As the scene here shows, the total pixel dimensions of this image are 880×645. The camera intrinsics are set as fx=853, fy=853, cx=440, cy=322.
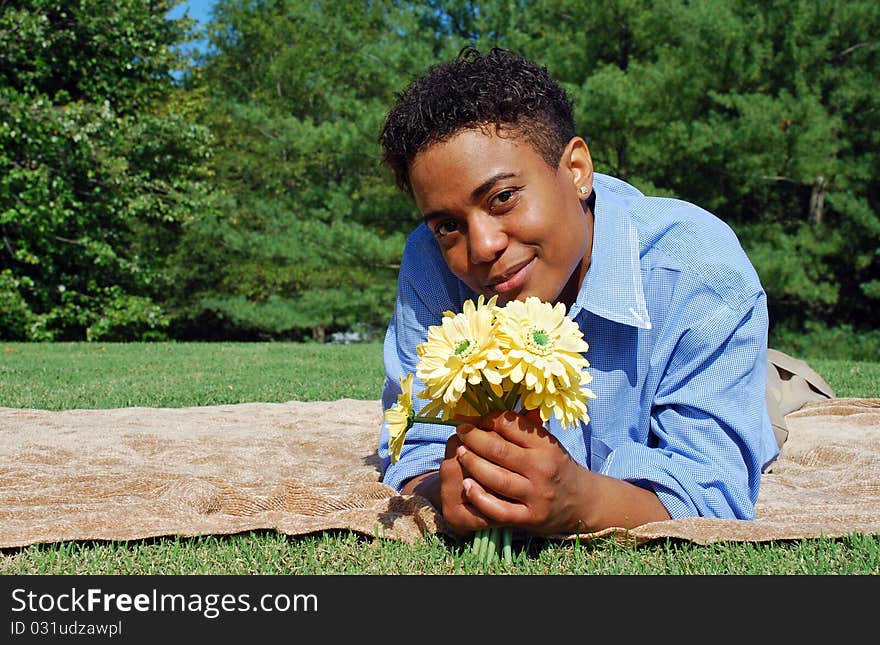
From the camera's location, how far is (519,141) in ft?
7.18

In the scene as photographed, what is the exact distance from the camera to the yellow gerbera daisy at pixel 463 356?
5.94ft

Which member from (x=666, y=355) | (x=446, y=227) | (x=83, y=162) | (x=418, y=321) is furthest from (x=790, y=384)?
(x=83, y=162)

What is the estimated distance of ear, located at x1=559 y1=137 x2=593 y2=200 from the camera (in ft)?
7.91

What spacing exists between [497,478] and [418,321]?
100 centimetres

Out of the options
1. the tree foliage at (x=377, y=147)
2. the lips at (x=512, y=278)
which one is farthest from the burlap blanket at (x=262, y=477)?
the tree foliage at (x=377, y=147)

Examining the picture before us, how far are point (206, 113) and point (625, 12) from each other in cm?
1102

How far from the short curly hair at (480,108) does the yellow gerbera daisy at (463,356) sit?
0.54 m

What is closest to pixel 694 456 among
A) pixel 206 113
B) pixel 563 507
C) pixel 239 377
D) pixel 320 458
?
pixel 563 507

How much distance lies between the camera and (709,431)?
231cm

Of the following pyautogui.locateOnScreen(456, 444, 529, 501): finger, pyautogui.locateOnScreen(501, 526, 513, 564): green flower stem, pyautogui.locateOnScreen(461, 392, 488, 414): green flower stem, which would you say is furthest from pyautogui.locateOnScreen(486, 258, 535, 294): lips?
pyautogui.locateOnScreen(501, 526, 513, 564): green flower stem

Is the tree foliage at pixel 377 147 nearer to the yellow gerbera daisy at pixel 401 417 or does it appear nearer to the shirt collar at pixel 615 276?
the shirt collar at pixel 615 276
